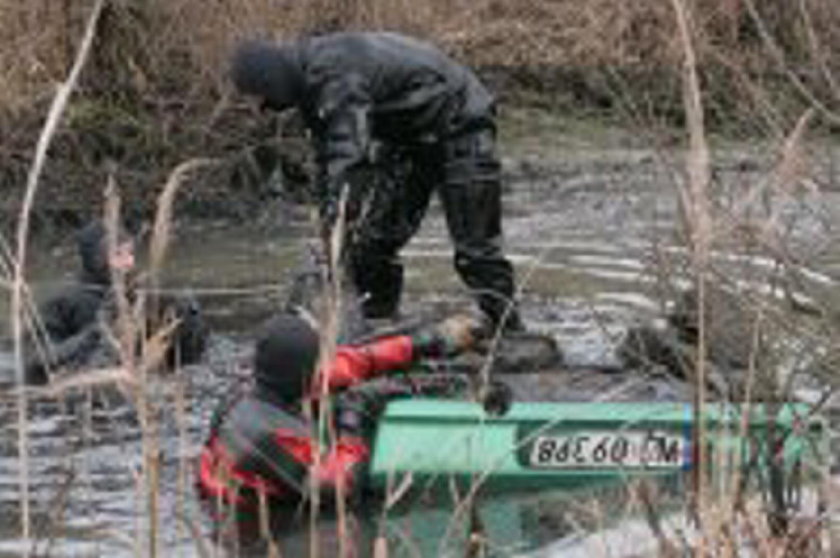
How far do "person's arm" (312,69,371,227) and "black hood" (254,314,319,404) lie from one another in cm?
161

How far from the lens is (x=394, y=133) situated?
950 centimetres

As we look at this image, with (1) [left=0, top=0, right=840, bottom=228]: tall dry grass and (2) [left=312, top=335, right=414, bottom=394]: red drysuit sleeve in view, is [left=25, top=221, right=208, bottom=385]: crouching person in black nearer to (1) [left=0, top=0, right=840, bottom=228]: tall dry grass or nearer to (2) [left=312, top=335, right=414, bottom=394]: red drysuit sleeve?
(2) [left=312, top=335, right=414, bottom=394]: red drysuit sleeve

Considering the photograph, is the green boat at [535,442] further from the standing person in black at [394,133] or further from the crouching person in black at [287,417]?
the standing person in black at [394,133]

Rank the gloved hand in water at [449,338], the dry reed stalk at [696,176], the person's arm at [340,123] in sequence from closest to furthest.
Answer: the dry reed stalk at [696,176]
the gloved hand in water at [449,338]
the person's arm at [340,123]

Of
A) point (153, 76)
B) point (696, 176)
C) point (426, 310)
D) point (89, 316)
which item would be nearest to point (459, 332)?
point (89, 316)

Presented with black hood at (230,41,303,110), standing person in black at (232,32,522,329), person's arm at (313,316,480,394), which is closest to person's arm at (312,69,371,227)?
standing person in black at (232,32,522,329)

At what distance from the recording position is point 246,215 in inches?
592

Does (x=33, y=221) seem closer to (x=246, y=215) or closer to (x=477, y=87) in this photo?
(x=246, y=215)

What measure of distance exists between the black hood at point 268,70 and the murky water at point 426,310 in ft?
4.86

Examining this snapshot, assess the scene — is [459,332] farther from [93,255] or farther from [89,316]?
[93,255]

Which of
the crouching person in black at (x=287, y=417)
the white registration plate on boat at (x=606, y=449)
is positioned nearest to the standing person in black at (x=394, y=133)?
the white registration plate on boat at (x=606, y=449)

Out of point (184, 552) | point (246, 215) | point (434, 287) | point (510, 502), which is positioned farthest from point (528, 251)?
point (184, 552)

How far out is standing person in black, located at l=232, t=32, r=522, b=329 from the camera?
8867 mm

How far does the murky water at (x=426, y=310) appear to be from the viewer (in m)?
5.05
